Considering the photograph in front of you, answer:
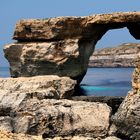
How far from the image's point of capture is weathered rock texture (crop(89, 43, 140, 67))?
143000mm

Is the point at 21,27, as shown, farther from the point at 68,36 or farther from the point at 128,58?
the point at 128,58

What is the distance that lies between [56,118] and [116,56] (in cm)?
13136

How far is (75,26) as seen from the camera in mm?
49375

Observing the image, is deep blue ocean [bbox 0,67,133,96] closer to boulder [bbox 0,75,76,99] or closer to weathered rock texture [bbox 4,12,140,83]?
weathered rock texture [bbox 4,12,140,83]

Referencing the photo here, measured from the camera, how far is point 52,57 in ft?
162

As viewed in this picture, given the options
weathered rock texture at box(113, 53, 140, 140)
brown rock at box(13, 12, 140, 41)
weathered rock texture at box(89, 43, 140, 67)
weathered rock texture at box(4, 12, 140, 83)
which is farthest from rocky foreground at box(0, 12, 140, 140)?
weathered rock texture at box(89, 43, 140, 67)

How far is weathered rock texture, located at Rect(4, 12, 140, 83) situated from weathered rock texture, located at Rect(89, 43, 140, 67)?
87688 mm

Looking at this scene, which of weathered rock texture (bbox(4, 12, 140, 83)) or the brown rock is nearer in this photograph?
the brown rock

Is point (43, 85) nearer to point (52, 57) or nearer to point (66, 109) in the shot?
point (66, 109)

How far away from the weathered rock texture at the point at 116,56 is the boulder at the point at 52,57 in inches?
3450

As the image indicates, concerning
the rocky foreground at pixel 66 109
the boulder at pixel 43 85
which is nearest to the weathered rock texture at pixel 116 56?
the rocky foreground at pixel 66 109

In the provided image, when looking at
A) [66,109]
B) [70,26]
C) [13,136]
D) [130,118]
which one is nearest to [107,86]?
[70,26]

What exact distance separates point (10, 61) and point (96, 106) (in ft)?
115

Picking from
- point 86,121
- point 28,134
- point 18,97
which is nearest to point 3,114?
point 18,97
